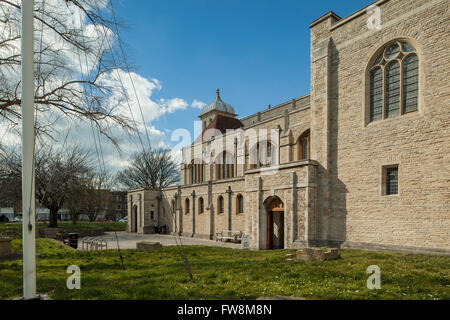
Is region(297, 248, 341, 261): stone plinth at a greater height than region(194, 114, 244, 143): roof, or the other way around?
region(194, 114, 244, 143): roof

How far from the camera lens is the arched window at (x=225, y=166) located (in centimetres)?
3172

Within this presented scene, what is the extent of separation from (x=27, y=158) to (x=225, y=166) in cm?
2847

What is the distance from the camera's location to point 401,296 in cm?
597

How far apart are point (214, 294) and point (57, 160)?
29516mm

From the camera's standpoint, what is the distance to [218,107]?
51875mm

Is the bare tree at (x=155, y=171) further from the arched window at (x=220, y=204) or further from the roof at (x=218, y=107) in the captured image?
the arched window at (x=220, y=204)

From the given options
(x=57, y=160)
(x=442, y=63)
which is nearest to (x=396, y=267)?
(x=442, y=63)

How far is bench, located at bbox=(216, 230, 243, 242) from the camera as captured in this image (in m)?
24.0

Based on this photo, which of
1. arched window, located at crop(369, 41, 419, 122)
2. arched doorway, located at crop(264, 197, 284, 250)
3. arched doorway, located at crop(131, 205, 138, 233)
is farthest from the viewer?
arched doorway, located at crop(131, 205, 138, 233)

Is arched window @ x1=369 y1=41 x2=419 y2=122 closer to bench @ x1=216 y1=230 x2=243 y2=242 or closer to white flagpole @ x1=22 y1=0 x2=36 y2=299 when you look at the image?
bench @ x1=216 y1=230 x2=243 y2=242

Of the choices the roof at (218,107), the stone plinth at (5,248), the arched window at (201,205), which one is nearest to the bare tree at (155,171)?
the roof at (218,107)

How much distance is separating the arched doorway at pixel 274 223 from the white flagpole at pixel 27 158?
1532 cm

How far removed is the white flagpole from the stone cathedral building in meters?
14.1

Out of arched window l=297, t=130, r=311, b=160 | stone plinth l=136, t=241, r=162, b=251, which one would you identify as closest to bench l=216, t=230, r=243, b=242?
arched window l=297, t=130, r=311, b=160
